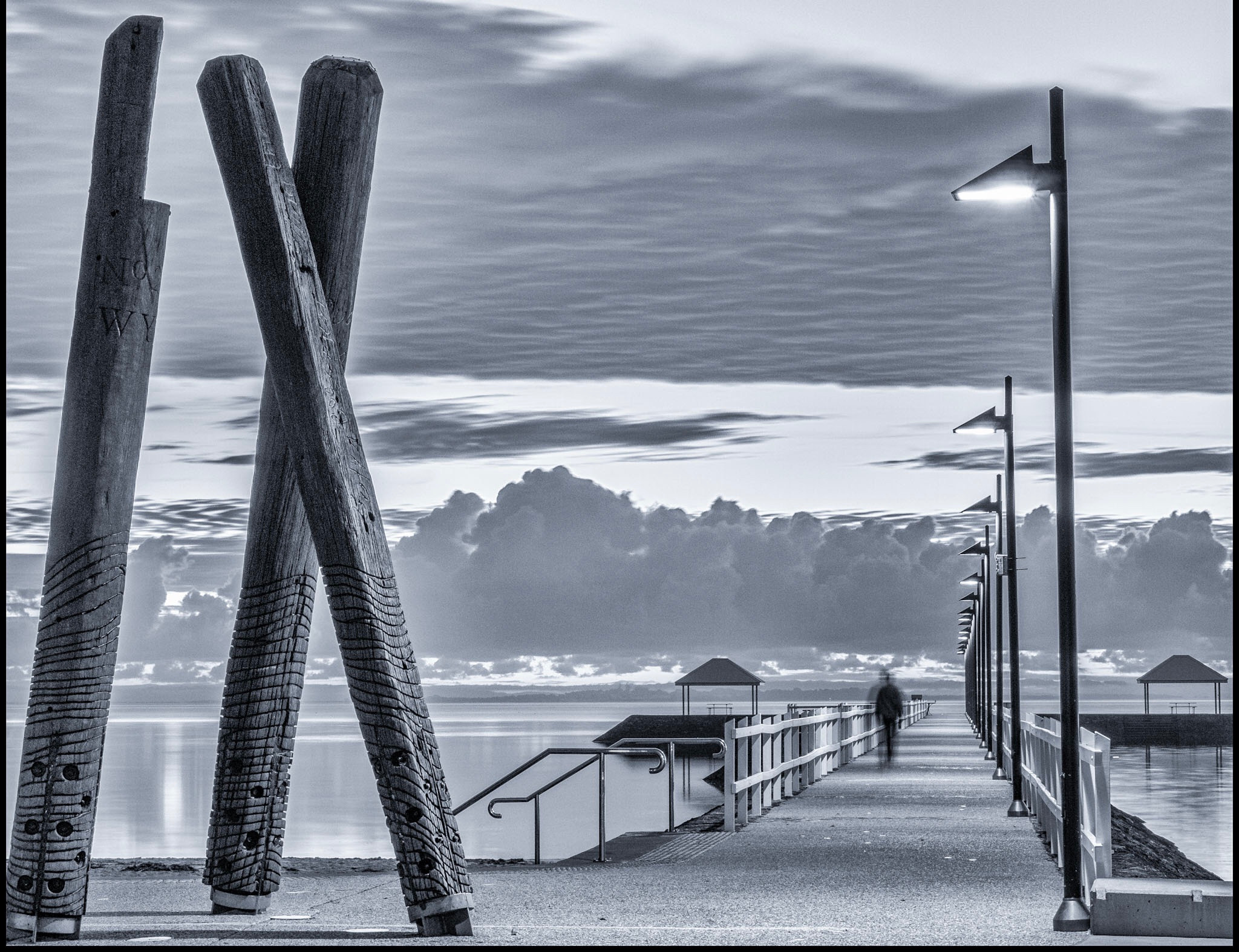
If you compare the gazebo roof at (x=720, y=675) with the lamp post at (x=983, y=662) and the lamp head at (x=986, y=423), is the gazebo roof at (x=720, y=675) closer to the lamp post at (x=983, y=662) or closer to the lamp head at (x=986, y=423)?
the lamp post at (x=983, y=662)

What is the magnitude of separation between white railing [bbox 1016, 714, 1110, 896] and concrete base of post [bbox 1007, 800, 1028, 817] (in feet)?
0.29

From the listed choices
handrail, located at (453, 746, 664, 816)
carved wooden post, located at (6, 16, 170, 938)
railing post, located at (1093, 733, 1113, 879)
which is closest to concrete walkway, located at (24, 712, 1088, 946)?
railing post, located at (1093, 733, 1113, 879)

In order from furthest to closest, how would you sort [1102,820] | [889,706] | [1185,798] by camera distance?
[1185,798] → [889,706] → [1102,820]

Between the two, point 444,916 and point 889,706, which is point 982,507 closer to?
point 889,706

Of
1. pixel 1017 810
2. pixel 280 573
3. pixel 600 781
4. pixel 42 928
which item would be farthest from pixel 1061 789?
pixel 42 928

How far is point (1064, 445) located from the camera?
9977 mm

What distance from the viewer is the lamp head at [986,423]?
1900cm

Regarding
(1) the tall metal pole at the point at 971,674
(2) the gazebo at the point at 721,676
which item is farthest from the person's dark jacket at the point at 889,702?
(2) the gazebo at the point at 721,676

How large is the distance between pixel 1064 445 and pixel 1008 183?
166cm

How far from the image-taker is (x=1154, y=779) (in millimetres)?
59375

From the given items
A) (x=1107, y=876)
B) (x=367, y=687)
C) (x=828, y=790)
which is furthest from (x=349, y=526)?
(x=828, y=790)

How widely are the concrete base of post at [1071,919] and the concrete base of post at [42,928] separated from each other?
5.13m

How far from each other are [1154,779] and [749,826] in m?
47.1

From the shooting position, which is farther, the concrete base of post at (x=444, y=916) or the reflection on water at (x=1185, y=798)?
the reflection on water at (x=1185, y=798)
